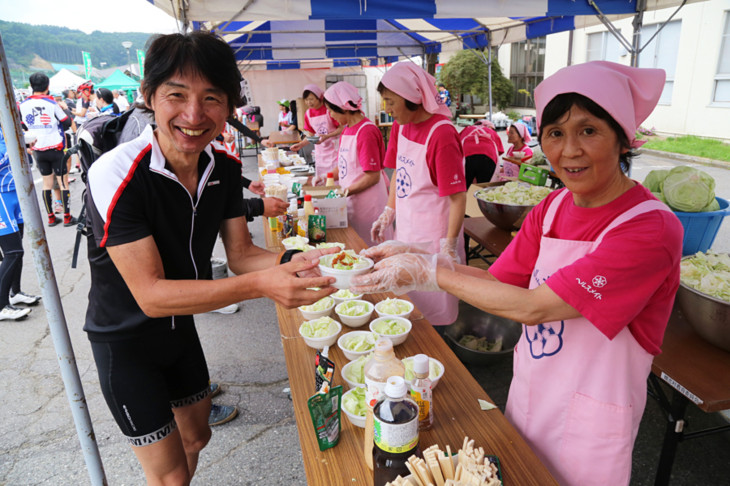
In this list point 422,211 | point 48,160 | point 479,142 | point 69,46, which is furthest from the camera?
point 69,46

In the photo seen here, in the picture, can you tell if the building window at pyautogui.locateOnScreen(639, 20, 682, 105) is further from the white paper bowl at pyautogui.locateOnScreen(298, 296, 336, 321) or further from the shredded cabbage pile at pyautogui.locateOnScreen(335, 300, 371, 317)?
the white paper bowl at pyautogui.locateOnScreen(298, 296, 336, 321)

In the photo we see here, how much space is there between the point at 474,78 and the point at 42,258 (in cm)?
2459

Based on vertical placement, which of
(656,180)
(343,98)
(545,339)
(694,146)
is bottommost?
(694,146)

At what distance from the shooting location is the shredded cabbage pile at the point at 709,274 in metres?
2.00

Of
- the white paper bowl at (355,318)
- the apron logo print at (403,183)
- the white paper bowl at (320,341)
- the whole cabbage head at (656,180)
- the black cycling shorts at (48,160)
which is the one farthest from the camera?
the black cycling shorts at (48,160)

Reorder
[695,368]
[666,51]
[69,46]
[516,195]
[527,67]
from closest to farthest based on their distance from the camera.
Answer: [695,368] < [516,195] < [666,51] < [527,67] < [69,46]

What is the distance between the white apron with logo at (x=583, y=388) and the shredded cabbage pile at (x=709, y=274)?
84cm

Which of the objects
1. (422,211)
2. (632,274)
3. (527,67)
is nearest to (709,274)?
(632,274)

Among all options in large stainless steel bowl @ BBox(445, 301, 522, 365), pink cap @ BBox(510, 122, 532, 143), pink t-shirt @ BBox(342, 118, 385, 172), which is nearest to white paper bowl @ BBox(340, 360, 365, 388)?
large stainless steel bowl @ BBox(445, 301, 522, 365)

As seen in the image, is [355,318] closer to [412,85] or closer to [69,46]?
[412,85]

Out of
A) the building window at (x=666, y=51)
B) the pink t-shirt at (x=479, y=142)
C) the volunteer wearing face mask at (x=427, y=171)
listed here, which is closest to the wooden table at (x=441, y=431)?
the volunteer wearing face mask at (x=427, y=171)

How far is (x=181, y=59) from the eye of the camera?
153 cm

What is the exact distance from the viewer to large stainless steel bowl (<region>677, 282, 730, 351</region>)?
1927mm

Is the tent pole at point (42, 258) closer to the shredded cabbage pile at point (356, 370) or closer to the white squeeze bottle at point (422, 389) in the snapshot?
the shredded cabbage pile at point (356, 370)
